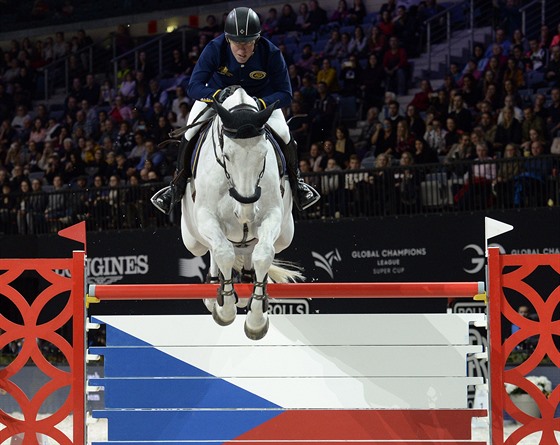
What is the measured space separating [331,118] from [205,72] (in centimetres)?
749

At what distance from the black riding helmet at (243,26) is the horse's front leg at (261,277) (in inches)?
44.6

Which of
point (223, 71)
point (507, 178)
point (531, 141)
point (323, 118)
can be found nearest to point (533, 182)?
point (507, 178)

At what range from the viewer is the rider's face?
6449 millimetres

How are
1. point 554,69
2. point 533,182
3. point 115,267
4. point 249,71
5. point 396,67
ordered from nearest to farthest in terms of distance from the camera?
point 249,71, point 533,182, point 554,69, point 115,267, point 396,67

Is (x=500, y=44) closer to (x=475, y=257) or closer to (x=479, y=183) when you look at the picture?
(x=479, y=183)

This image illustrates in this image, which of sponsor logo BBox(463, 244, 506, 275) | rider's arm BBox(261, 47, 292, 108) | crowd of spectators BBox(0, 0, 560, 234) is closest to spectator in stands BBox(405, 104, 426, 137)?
crowd of spectators BBox(0, 0, 560, 234)

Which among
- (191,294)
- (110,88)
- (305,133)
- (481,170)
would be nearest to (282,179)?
(191,294)

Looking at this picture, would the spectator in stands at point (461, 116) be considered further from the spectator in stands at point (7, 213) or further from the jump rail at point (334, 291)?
the jump rail at point (334, 291)

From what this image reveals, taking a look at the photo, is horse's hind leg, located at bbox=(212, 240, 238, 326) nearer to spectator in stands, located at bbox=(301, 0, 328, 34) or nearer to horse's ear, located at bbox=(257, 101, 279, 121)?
horse's ear, located at bbox=(257, 101, 279, 121)

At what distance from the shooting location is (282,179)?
6.52m

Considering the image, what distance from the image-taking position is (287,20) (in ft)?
54.7

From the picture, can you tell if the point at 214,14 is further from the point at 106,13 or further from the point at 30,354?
the point at 30,354

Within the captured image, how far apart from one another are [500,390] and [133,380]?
2073 mm

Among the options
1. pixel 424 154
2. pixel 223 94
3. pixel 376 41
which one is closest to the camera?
pixel 223 94
